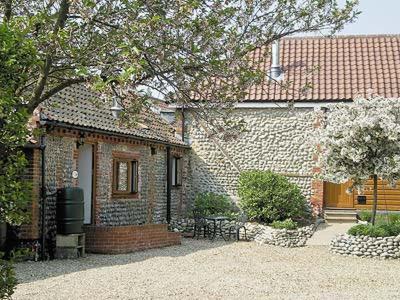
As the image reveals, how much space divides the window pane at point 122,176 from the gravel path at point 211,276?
124 inches

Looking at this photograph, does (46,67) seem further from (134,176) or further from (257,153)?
(257,153)

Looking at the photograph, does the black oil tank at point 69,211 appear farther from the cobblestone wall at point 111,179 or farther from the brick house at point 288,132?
the brick house at point 288,132

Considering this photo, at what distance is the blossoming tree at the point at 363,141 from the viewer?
15.5 meters

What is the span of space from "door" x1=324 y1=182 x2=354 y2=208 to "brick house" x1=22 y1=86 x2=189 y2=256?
528 cm

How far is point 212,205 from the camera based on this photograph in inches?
819

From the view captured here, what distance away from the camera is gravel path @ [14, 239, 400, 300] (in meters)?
9.88

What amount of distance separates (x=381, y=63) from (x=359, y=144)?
29.4 ft

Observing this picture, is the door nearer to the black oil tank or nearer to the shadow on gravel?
the shadow on gravel

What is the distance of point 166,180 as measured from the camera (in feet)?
69.7

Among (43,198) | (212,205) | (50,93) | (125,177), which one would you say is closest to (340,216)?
(212,205)

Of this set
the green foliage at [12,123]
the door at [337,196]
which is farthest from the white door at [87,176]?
the green foliage at [12,123]

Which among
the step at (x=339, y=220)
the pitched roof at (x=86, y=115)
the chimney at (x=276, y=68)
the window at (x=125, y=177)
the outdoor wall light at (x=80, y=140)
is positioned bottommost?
the step at (x=339, y=220)

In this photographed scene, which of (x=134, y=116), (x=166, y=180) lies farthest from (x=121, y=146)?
(x=134, y=116)

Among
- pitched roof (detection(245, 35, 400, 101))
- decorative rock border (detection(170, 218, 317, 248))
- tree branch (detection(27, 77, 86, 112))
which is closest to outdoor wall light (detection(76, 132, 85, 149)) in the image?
decorative rock border (detection(170, 218, 317, 248))
